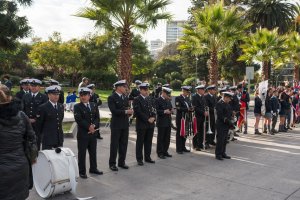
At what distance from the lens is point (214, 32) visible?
1630 centimetres

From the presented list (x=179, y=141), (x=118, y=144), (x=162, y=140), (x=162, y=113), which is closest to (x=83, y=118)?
(x=118, y=144)

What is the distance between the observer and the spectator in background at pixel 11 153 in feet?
12.4

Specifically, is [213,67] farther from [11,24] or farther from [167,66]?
[167,66]

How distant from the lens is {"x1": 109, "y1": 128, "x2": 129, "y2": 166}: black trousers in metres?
7.60

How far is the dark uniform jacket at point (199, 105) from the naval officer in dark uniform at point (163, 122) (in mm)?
1291

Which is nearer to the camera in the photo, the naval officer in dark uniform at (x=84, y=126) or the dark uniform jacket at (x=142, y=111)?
the naval officer in dark uniform at (x=84, y=126)

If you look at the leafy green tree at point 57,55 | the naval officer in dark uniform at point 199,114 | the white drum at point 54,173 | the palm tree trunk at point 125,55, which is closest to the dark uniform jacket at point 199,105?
the naval officer in dark uniform at point 199,114

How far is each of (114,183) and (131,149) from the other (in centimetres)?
319

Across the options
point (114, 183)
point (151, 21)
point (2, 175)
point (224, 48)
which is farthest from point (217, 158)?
point (224, 48)

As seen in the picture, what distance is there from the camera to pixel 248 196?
6.08 m

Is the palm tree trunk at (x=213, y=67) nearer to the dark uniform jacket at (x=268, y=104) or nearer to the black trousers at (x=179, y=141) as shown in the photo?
the dark uniform jacket at (x=268, y=104)

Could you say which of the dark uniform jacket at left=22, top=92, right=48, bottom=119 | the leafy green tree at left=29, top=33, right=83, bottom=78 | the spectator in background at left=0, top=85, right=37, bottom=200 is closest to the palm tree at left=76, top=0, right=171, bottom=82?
the dark uniform jacket at left=22, top=92, right=48, bottom=119

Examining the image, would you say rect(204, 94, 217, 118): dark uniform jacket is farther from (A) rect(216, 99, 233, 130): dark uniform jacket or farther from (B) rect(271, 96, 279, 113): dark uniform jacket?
(B) rect(271, 96, 279, 113): dark uniform jacket

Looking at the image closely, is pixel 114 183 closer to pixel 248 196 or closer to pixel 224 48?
pixel 248 196
